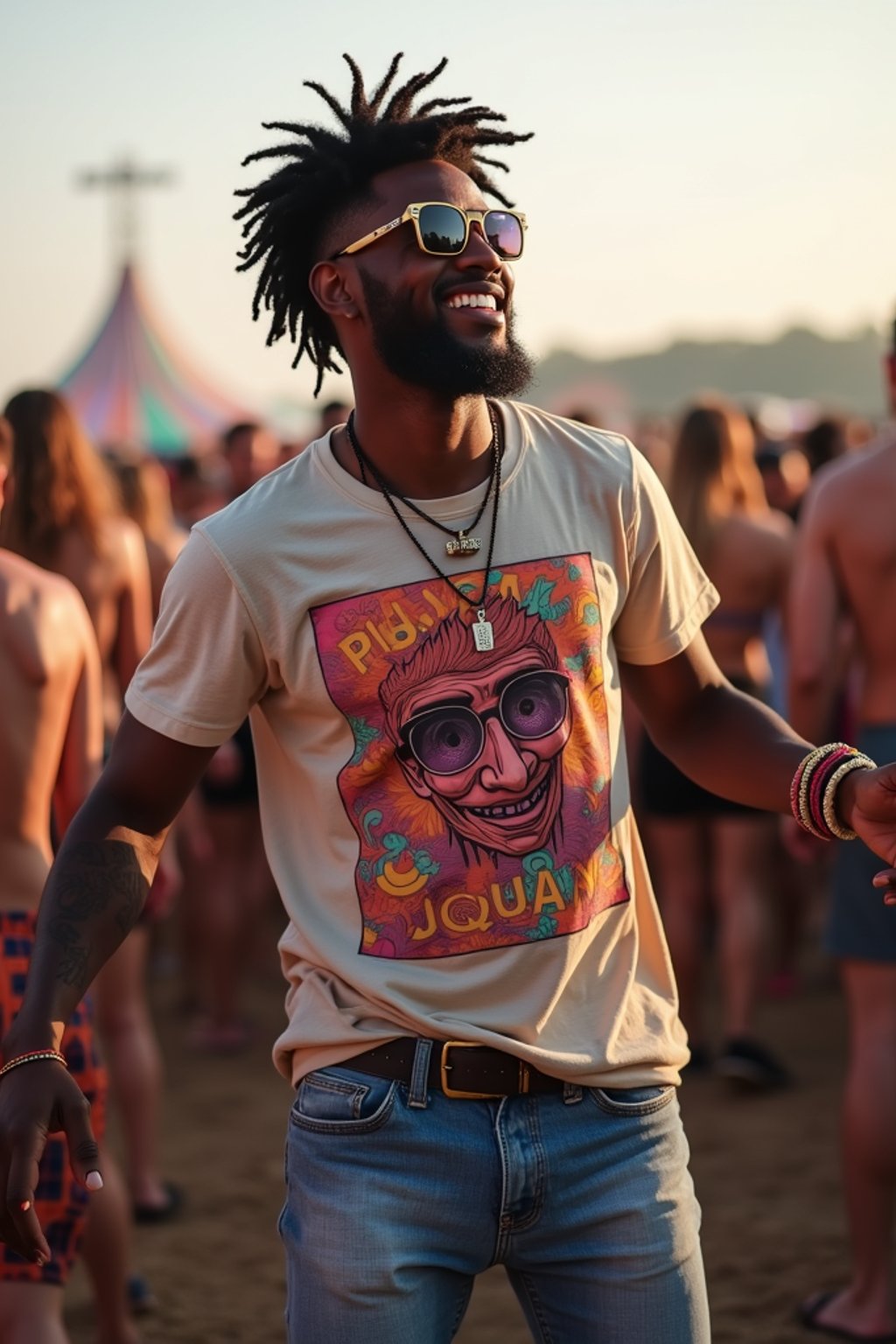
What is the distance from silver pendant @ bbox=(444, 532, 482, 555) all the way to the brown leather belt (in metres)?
0.71

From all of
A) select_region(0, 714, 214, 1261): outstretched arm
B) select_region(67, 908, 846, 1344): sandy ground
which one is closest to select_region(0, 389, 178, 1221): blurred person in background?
select_region(67, 908, 846, 1344): sandy ground

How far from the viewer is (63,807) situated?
3.83m

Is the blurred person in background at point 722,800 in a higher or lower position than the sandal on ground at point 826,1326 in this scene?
higher

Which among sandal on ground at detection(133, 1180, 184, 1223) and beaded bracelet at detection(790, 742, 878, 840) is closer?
beaded bracelet at detection(790, 742, 878, 840)

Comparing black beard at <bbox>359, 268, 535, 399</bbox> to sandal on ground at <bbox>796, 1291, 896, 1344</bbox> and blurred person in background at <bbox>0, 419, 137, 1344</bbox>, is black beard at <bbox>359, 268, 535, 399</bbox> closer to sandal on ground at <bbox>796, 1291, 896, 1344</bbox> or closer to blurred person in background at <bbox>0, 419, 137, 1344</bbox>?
blurred person in background at <bbox>0, 419, 137, 1344</bbox>

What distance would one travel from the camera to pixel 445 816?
2.47 meters

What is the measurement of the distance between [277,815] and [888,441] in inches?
96.8

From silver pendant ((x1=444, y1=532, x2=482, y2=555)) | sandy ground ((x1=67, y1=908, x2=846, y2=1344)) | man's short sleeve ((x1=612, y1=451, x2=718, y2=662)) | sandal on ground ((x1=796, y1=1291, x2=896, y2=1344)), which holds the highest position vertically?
silver pendant ((x1=444, y1=532, x2=482, y2=555))

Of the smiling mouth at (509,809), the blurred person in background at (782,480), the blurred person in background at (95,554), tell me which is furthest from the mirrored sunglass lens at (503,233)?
the blurred person in background at (782,480)

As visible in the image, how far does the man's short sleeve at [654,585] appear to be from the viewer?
268cm

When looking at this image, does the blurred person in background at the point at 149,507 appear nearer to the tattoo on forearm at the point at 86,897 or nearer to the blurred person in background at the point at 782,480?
the blurred person in background at the point at 782,480

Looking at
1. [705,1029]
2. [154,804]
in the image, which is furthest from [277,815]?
[705,1029]

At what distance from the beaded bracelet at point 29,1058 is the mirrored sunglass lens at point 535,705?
772 millimetres

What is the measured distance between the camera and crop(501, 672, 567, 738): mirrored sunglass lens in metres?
2.50
